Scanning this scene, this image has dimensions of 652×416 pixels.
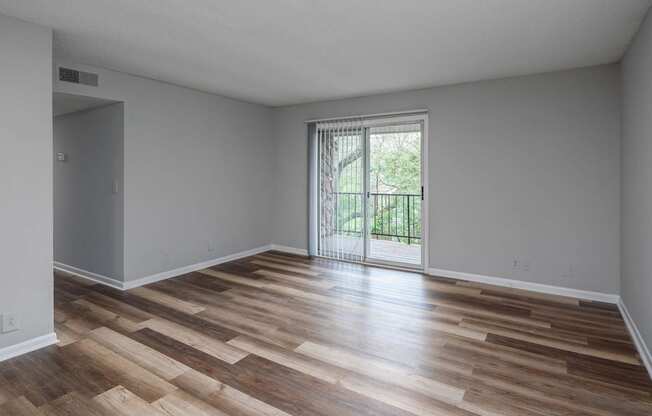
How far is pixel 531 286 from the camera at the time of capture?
4.18 m

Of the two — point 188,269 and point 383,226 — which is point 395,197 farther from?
point 188,269

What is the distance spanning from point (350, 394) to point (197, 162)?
3.76 m

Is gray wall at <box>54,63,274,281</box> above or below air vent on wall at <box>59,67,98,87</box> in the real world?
below

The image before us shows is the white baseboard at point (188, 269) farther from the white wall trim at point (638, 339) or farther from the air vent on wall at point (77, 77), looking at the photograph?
the white wall trim at point (638, 339)

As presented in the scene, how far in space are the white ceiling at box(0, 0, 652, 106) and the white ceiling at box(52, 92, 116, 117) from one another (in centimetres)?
39

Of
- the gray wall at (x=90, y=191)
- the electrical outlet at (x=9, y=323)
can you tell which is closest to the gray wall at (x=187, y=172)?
the gray wall at (x=90, y=191)

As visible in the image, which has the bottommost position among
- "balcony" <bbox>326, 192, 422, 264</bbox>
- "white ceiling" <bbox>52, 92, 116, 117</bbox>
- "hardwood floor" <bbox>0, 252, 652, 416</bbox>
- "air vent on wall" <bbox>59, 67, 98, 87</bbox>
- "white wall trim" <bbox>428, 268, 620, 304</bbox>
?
"hardwood floor" <bbox>0, 252, 652, 416</bbox>

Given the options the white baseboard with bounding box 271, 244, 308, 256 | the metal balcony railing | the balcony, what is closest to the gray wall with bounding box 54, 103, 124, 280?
the white baseboard with bounding box 271, 244, 308, 256

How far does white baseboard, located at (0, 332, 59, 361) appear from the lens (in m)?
2.62

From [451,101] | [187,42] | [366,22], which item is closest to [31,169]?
[187,42]

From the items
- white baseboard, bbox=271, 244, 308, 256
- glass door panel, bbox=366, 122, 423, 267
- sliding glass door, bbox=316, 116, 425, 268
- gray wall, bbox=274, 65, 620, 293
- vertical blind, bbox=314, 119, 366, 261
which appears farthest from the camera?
white baseboard, bbox=271, 244, 308, 256

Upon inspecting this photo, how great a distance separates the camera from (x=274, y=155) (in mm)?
6293

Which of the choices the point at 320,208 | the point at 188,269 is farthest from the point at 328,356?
the point at 320,208

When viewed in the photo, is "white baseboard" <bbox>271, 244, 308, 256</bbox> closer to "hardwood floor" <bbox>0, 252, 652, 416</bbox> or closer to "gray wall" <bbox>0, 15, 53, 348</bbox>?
"hardwood floor" <bbox>0, 252, 652, 416</bbox>
